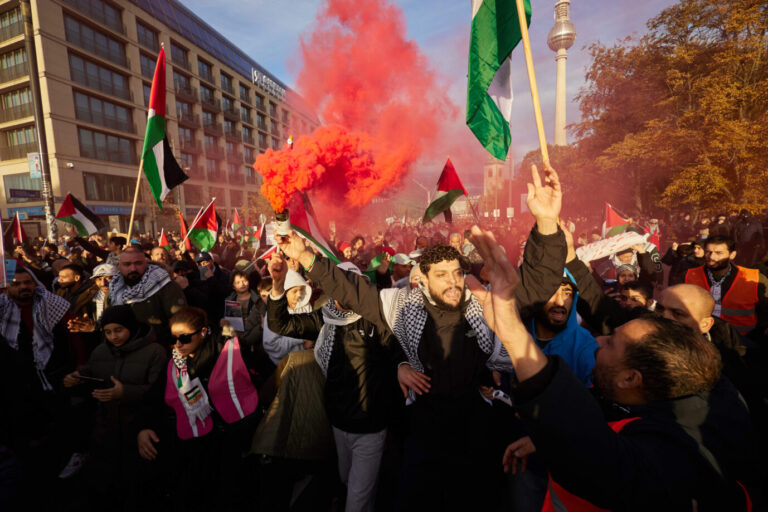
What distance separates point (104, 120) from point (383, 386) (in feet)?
116

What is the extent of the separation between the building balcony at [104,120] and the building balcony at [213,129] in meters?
9.23

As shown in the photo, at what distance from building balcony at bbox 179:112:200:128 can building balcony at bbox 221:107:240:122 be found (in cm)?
482

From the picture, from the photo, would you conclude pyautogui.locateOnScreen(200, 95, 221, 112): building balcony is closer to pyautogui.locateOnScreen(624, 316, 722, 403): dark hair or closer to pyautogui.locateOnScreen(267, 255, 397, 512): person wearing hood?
pyautogui.locateOnScreen(267, 255, 397, 512): person wearing hood

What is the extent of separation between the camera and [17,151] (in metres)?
25.9

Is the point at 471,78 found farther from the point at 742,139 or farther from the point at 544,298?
the point at 742,139

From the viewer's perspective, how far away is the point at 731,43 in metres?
13.4

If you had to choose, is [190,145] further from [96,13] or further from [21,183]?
[21,183]

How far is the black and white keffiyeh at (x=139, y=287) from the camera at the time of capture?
3936 mm

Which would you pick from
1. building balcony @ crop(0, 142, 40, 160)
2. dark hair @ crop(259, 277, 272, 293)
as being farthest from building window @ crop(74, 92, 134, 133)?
dark hair @ crop(259, 277, 272, 293)

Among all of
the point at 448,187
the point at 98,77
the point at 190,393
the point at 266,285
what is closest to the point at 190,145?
the point at 98,77

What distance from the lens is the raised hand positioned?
1734 millimetres

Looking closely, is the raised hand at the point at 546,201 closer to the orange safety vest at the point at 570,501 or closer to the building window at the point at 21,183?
the orange safety vest at the point at 570,501

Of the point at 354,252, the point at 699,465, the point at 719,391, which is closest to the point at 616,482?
the point at 699,465

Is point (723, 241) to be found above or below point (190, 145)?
below
